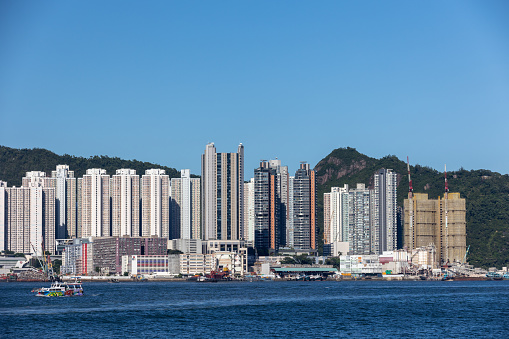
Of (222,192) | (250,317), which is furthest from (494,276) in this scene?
(250,317)

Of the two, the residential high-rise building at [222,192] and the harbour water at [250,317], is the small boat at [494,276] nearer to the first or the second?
the residential high-rise building at [222,192]

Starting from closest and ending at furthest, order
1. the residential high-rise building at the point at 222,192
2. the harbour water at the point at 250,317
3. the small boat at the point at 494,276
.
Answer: the harbour water at the point at 250,317, the small boat at the point at 494,276, the residential high-rise building at the point at 222,192

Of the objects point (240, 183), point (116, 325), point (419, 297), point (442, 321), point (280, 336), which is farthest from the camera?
point (240, 183)

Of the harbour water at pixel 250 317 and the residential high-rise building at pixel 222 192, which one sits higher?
the residential high-rise building at pixel 222 192

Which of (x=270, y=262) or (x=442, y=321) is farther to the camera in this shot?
(x=270, y=262)

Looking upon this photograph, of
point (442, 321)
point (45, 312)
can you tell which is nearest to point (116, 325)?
point (45, 312)

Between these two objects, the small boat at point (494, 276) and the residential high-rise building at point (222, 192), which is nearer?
the small boat at point (494, 276)

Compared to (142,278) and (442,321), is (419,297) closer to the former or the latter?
(442,321)

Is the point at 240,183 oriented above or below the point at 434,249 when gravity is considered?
above

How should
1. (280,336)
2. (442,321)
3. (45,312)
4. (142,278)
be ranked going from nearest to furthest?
(280,336), (442,321), (45,312), (142,278)

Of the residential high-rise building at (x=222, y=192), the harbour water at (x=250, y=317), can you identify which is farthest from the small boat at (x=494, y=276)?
the harbour water at (x=250, y=317)
